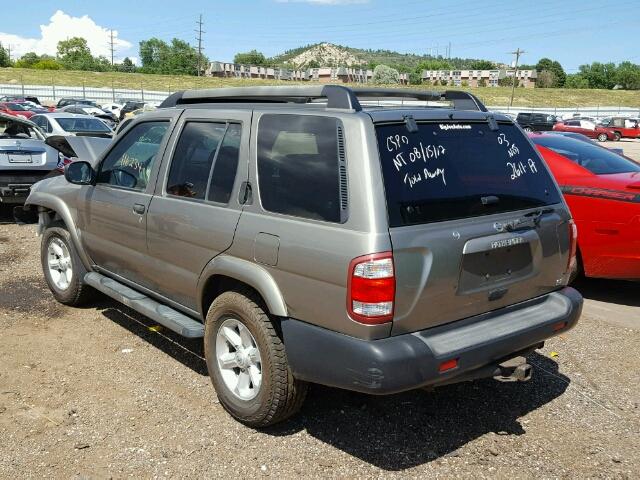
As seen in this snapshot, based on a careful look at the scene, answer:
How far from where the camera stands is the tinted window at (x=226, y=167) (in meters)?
3.67

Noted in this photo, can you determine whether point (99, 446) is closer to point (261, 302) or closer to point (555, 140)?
point (261, 302)

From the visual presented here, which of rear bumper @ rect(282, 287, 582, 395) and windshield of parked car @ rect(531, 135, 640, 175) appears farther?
windshield of parked car @ rect(531, 135, 640, 175)

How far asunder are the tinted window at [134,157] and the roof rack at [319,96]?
0.99 feet

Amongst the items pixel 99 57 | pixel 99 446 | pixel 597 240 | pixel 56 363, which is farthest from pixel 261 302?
pixel 99 57

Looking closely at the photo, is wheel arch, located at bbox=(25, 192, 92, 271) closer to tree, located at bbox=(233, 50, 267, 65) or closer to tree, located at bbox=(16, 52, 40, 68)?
tree, located at bbox=(16, 52, 40, 68)

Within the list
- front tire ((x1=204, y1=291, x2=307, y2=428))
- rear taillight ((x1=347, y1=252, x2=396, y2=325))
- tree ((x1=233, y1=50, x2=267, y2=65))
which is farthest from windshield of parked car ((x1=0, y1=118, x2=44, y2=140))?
tree ((x1=233, y1=50, x2=267, y2=65))

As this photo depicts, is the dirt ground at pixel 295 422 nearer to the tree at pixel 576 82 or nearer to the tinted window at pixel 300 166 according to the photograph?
the tinted window at pixel 300 166

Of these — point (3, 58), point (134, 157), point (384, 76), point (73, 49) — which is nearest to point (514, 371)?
point (134, 157)

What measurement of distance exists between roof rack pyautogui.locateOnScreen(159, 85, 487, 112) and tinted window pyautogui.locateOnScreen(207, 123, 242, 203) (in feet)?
1.20

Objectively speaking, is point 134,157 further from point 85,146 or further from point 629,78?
point 629,78

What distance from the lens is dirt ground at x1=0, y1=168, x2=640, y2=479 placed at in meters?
3.28

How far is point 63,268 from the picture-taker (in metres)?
5.71

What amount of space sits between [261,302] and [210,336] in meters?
0.52

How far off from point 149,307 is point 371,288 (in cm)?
206
